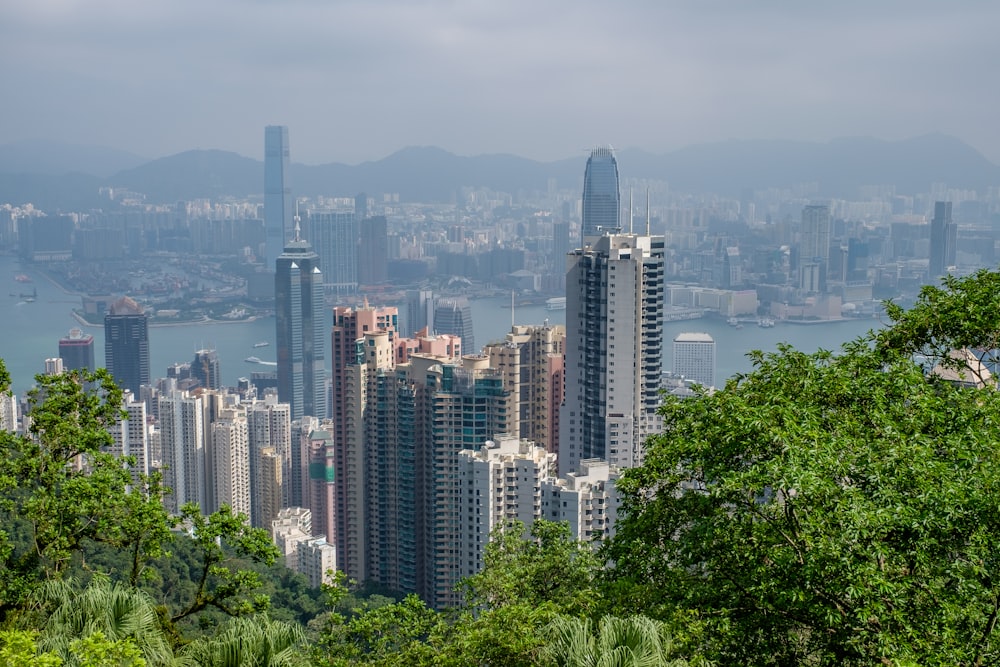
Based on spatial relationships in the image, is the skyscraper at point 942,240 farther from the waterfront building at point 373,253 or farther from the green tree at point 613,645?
the green tree at point 613,645

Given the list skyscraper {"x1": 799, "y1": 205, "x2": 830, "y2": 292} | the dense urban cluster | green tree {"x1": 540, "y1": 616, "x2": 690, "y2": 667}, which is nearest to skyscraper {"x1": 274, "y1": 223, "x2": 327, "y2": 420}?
the dense urban cluster

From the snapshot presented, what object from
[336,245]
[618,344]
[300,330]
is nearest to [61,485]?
[618,344]

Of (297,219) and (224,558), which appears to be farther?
(297,219)

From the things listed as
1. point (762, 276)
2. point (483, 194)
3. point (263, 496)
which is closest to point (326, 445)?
point (263, 496)

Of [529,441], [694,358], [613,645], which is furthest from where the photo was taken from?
[694,358]

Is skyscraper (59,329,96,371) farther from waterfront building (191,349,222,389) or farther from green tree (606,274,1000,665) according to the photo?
green tree (606,274,1000,665)

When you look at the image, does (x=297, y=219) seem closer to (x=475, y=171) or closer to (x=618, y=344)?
(x=475, y=171)

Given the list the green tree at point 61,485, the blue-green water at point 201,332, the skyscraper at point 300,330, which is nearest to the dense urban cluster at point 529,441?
the green tree at point 61,485

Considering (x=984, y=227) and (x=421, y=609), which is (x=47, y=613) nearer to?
(x=421, y=609)
